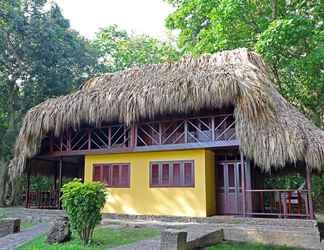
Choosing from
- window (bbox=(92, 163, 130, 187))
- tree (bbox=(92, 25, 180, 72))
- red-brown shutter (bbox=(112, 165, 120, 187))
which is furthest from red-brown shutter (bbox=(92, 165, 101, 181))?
tree (bbox=(92, 25, 180, 72))

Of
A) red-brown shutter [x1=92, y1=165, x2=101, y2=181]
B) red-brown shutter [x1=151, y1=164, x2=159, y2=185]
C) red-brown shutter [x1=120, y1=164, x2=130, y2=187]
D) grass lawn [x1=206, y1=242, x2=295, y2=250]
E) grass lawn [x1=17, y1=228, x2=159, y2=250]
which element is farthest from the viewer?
red-brown shutter [x1=92, y1=165, x2=101, y2=181]

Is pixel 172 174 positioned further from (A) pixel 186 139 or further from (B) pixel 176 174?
(A) pixel 186 139

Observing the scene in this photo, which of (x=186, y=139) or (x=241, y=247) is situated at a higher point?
(x=186, y=139)

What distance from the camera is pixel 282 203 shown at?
9.74m

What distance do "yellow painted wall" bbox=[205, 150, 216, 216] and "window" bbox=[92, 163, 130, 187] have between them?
2755mm

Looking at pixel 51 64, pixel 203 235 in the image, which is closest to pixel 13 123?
pixel 51 64

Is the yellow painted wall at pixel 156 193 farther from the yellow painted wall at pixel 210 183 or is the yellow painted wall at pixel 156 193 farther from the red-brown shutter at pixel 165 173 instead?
the red-brown shutter at pixel 165 173

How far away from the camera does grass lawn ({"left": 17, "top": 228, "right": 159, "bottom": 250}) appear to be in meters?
6.89

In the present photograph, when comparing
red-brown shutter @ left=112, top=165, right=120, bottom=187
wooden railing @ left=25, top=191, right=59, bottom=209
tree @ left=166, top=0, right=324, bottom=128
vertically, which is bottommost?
wooden railing @ left=25, top=191, right=59, bottom=209

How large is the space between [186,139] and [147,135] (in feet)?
4.95

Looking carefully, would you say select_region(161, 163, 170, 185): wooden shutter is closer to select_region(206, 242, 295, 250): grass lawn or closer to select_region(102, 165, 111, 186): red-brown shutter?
select_region(102, 165, 111, 186): red-brown shutter

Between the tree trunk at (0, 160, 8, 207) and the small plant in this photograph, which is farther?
the tree trunk at (0, 160, 8, 207)

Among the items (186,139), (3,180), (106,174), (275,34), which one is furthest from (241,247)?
(3,180)

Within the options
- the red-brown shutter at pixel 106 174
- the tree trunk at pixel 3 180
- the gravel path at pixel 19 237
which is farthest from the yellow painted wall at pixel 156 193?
the tree trunk at pixel 3 180
